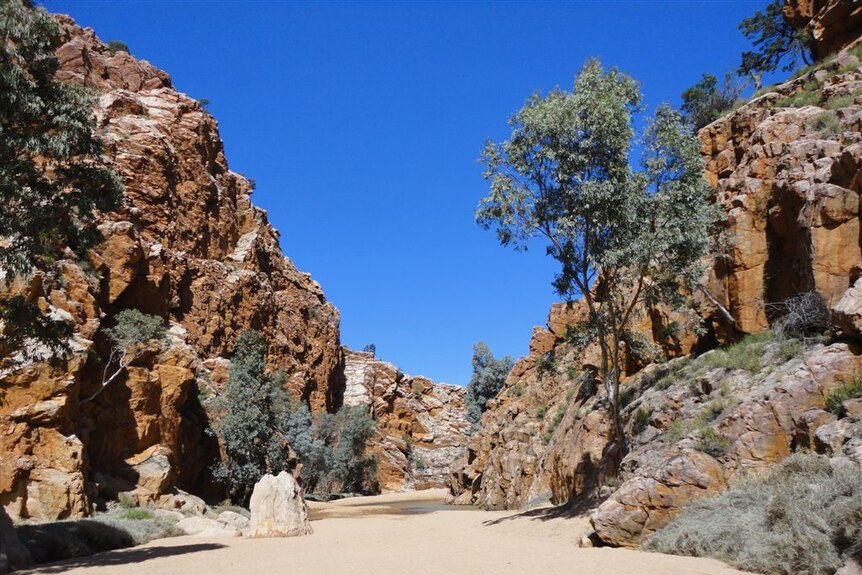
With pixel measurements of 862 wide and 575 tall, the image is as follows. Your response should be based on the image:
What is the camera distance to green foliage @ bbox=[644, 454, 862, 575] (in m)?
8.91

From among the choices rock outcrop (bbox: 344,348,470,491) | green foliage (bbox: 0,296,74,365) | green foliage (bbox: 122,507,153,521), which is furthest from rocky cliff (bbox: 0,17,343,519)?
rock outcrop (bbox: 344,348,470,491)

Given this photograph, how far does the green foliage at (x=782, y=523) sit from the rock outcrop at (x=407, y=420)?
247 ft

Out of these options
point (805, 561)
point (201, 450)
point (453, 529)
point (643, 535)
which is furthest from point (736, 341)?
point (201, 450)

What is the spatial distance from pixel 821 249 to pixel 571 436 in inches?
536

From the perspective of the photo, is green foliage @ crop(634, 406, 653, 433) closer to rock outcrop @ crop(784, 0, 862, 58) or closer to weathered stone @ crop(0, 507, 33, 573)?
weathered stone @ crop(0, 507, 33, 573)

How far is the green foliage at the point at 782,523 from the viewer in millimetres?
8906

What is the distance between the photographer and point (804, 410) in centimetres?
1306

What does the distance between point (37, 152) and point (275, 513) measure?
1315 centimetres

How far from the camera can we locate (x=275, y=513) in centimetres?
2008

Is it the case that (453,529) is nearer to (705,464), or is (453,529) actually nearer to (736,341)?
(705,464)

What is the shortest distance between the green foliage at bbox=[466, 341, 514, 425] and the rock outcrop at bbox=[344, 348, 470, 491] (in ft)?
63.2

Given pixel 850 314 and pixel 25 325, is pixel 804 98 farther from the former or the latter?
pixel 25 325

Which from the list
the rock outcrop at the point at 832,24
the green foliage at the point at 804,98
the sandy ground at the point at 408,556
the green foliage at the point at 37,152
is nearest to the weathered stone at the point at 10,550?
the sandy ground at the point at 408,556

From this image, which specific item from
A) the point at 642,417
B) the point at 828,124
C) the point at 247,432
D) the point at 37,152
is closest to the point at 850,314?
the point at 642,417
